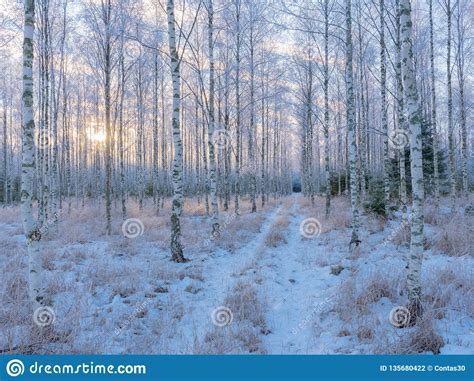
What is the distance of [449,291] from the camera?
4.10m

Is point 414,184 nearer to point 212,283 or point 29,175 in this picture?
point 212,283

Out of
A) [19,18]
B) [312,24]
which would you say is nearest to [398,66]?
[312,24]

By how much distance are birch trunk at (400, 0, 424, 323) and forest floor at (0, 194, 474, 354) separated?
32 centimetres

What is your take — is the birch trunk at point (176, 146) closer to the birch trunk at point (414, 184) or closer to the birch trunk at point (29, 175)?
the birch trunk at point (29, 175)

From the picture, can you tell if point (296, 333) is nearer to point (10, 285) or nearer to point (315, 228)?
point (10, 285)

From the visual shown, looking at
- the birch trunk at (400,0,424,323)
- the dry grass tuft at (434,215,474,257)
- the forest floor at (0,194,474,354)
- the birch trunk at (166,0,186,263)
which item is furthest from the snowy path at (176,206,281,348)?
the dry grass tuft at (434,215,474,257)

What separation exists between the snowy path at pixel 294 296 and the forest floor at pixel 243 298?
0.07 ft

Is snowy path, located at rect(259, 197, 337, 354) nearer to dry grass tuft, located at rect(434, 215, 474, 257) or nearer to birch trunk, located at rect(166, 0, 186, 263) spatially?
birch trunk, located at rect(166, 0, 186, 263)

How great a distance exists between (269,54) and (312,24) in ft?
20.8

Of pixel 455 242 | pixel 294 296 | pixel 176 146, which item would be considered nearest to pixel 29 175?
pixel 176 146

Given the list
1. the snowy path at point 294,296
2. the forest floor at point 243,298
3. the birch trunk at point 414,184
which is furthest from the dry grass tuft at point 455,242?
the birch trunk at point 414,184

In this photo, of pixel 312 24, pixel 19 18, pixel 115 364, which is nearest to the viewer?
pixel 115 364

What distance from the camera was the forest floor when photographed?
11.3 ft

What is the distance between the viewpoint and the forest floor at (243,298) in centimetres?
344
